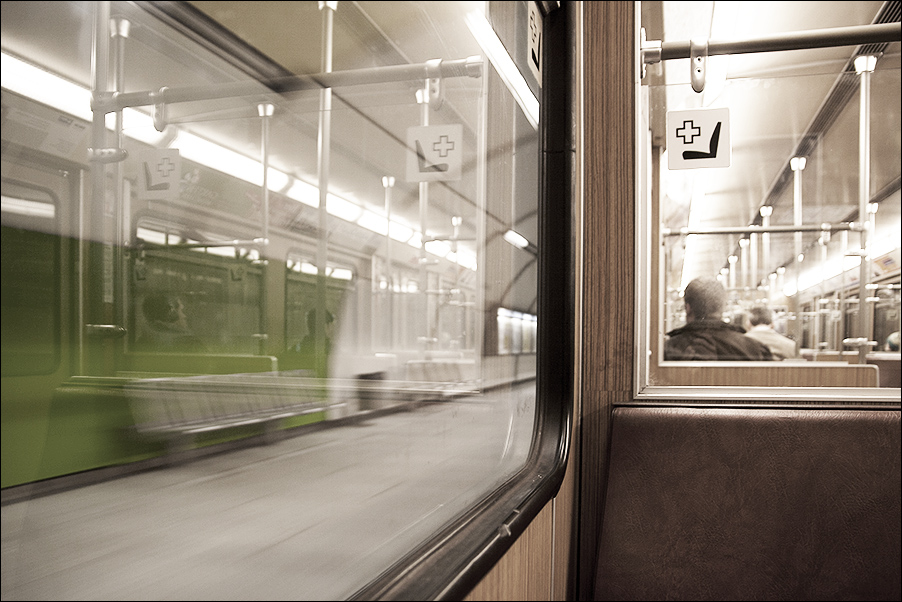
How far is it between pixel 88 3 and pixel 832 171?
7.13 feet

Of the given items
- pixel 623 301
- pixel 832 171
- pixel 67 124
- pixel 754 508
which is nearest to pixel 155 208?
pixel 67 124

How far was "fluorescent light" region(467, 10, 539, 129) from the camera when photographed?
137 cm

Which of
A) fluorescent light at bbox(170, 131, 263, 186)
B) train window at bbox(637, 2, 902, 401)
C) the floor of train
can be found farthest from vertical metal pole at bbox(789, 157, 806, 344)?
fluorescent light at bbox(170, 131, 263, 186)

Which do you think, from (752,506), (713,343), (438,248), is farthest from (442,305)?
(713,343)

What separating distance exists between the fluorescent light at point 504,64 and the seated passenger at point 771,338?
1.00 m

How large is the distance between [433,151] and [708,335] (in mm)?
1126

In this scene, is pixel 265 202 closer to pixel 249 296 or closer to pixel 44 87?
pixel 249 296

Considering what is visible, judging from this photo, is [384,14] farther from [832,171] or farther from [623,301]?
[832,171]

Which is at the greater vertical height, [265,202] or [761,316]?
[265,202]

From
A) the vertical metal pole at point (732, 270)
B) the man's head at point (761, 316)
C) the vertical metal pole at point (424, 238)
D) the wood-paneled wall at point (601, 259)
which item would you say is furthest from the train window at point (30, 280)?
the man's head at point (761, 316)

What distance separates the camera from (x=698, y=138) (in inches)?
65.9

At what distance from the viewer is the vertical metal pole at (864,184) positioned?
6.24ft

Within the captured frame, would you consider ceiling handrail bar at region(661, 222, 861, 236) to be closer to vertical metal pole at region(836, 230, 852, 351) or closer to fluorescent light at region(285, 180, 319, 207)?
vertical metal pole at region(836, 230, 852, 351)

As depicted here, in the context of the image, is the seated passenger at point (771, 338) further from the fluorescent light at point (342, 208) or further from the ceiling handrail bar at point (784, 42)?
the fluorescent light at point (342, 208)
